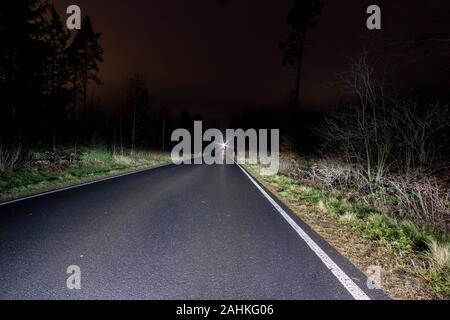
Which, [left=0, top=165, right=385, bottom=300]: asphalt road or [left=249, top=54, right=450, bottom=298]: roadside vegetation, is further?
[left=249, top=54, right=450, bottom=298]: roadside vegetation

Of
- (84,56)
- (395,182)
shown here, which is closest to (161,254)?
(395,182)

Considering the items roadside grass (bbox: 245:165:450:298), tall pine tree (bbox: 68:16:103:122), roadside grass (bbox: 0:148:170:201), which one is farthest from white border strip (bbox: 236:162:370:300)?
tall pine tree (bbox: 68:16:103:122)

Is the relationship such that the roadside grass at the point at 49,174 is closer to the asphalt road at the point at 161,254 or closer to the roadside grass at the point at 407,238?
the asphalt road at the point at 161,254

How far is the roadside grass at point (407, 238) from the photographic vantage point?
12.5 ft

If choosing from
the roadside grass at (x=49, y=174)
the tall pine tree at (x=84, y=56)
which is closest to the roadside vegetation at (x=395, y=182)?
the roadside grass at (x=49, y=174)

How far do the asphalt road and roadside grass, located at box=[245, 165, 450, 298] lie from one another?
0.92 meters

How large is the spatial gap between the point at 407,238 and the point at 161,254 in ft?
14.5

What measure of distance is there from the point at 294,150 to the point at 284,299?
22.2 metres

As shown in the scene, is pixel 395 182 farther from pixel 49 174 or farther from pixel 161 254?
pixel 49 174

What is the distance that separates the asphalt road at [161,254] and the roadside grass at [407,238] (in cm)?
92

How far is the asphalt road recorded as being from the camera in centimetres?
331

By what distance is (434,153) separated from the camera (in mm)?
8375

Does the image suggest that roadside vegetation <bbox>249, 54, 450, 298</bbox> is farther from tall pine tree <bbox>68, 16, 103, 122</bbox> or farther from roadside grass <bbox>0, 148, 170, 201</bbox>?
tall pine tree <bbox>68, 16, 103, 122</bbox>
